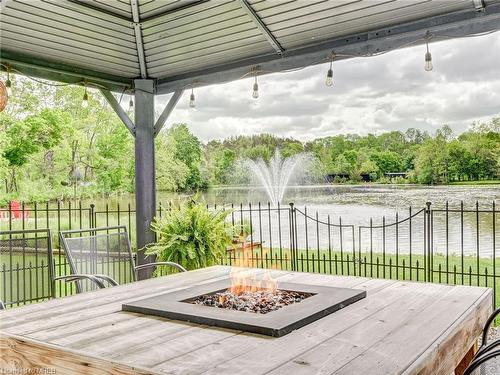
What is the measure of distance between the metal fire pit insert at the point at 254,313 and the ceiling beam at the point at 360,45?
7.23 ft

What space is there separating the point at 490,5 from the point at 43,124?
1067 centimetres

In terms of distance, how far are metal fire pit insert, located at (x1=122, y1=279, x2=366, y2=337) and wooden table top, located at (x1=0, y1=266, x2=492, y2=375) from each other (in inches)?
1.2

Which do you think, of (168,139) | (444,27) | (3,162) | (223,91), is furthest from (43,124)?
(444,27)

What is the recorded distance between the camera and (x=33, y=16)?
3578mm

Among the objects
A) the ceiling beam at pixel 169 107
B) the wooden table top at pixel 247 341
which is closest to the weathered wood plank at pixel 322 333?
the wooden table top at pixel 247 341

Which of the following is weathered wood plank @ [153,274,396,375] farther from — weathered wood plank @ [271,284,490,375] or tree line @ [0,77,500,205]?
tree line @ [0,77,500,205]

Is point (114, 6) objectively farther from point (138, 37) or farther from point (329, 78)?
point (329, 78)

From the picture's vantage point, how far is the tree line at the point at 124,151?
30.7ft

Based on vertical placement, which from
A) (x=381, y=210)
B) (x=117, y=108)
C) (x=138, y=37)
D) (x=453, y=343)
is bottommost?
(x=453, y=343)

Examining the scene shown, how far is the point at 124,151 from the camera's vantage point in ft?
45.9

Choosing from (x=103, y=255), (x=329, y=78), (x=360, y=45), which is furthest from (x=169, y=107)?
(x=103, y=255)

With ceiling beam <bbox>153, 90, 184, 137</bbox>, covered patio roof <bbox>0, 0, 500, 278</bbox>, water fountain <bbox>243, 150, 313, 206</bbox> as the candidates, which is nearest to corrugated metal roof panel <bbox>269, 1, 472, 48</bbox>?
covered patio roof <bbox>0, 0, 500, 278</bbox>

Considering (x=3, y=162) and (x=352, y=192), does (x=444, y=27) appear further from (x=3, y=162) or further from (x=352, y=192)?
(x=3, y=162)

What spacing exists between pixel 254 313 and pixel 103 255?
5.12 feet
